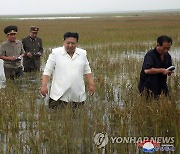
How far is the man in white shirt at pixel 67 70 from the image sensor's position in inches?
176

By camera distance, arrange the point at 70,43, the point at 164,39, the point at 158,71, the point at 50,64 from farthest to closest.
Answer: the point at 158,71, the point at 164,39, the point at 50,64, the point at 70,43

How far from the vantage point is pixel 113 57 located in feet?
43.1

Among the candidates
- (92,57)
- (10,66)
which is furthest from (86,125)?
(92,57)

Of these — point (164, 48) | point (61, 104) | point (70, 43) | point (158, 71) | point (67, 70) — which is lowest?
point (61, 104)

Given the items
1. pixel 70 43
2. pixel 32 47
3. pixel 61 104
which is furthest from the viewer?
pixel 32 47

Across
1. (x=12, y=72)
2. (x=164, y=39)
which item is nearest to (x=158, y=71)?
(x=164, y=39)

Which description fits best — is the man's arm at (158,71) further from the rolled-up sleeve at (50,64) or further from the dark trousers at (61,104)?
the rolled-up sleeve at (50,64)

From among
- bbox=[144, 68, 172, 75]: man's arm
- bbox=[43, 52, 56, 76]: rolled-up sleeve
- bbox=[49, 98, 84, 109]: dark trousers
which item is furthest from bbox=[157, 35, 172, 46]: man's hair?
bbox=[43, 52, 56, 76]: rolled-up sleeve

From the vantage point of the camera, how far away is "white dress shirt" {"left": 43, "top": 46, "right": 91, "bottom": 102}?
4.49m

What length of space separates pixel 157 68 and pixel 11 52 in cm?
350

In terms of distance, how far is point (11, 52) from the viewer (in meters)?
7.11

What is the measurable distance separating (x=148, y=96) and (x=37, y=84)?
161 inches

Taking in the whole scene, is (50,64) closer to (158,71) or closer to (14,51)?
(158,71)

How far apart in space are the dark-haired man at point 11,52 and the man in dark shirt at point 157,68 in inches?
123
